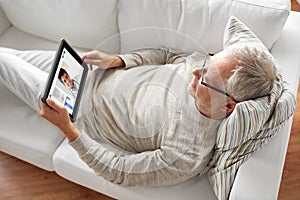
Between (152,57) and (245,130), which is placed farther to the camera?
(152,57)

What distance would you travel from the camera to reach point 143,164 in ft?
4.59

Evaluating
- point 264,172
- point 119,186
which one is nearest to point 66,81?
point 119,186

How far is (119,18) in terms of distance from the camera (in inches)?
68.3

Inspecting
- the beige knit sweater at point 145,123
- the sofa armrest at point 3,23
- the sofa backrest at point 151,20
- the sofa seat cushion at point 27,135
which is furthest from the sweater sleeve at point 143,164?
the sofa armrest at point 3,23

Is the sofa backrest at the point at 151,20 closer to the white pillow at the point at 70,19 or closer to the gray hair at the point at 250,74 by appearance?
the white pillow at the point at 70,19

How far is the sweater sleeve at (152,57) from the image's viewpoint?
5.20ft

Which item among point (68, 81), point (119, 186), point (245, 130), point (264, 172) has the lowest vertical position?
point (119, 186)

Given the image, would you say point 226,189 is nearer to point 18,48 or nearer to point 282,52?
point 282,52

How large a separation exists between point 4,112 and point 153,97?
595mm

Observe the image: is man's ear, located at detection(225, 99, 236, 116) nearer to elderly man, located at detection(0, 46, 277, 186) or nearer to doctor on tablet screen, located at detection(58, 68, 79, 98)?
elderly man, located at detection(0, 46, 277, 186)

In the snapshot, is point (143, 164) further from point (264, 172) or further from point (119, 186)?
point (264, 172)

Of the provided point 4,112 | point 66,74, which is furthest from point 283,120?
point 4,112

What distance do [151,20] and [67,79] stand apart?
41cm

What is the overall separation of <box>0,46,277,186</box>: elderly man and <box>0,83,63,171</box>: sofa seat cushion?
8.5 inches
